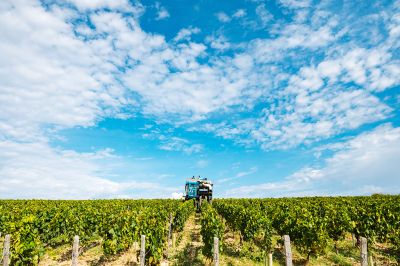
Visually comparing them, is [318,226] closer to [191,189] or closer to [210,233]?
[210,233]

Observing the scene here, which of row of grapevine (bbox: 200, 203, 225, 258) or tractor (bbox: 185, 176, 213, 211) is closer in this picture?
row of grapevine (bbox: 200, 203, 225, 258)

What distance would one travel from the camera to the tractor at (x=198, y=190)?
35.0 m

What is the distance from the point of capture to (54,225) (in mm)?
18516

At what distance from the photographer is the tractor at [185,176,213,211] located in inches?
1377

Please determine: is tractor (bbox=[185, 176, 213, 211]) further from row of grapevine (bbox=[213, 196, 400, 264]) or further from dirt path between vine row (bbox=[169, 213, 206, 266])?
row of grapevine (bbox=[213, 196, 400, 264])

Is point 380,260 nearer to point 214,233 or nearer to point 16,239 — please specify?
point 214,233

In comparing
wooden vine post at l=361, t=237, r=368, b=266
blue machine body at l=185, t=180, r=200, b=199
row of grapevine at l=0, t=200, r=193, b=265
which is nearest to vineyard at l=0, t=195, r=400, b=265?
row of grapevine at l=0, t=200, r=193, b=265

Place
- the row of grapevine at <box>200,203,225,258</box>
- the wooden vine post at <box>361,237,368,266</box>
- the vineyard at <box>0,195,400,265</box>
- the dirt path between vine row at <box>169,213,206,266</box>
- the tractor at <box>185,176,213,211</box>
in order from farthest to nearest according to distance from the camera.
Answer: the tractor at <box>185,176,213,211</box> → the dirt path between vine row at <box>169,213,206,266</box> → the row of grapevine at <box>200,203,225,258</box> → the vineyard at <box>0,195,400,265</box> → the wooden vine post at <box>361,237,368,266</box>

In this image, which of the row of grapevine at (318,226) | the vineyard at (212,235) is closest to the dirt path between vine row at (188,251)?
the vineyard at (212,235)

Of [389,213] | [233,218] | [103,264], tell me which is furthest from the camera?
[233,218]

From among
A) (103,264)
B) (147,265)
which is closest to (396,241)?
(147,265)

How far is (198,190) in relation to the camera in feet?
115

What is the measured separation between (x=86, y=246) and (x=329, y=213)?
1489 centimetres

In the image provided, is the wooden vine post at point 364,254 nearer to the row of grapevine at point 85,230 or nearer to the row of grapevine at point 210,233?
the row of grapevine at point 210,233
